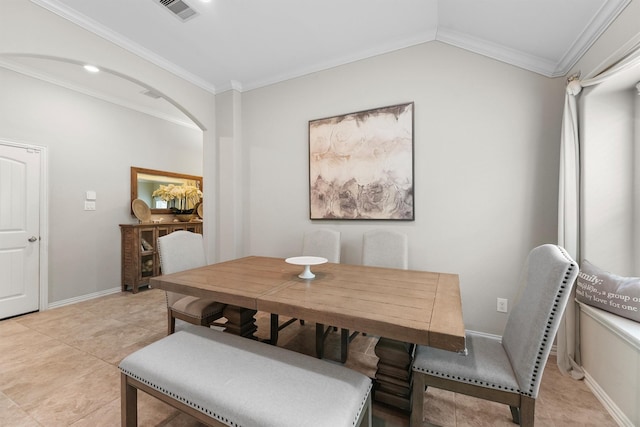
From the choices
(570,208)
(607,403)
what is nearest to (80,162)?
(570,208)

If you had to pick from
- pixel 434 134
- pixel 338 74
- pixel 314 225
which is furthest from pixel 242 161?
pixel 434 134

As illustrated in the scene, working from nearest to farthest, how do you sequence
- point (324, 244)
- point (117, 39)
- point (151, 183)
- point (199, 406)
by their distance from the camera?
point (199, 406) < point (117, 39) < point (324, 244) < point (151, 183)

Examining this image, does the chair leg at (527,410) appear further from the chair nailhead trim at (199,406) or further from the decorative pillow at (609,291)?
the decorative pillow at (609,291)

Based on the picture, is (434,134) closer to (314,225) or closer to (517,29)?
(517,29)

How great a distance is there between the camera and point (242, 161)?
11.6ft

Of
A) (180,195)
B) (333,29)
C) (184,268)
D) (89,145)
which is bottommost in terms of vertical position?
(184,268)

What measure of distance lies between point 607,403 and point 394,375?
132cm

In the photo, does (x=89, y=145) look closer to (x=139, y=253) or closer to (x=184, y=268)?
(x=139, y=253)

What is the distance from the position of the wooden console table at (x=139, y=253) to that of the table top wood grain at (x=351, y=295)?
8.18ft

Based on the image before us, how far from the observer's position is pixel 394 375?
5.08ft

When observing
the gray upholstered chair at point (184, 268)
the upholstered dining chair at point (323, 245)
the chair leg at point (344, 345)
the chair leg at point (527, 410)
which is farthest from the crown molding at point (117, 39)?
the chair leg at point (527, 410)

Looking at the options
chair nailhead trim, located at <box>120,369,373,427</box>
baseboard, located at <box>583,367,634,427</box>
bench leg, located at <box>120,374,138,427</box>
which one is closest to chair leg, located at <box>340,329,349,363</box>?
chair nailhead trim, located at <box>120,369,373,427</box>

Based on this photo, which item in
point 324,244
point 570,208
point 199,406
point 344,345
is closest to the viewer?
point 199,406

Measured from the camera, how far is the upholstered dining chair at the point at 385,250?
2320 mm
